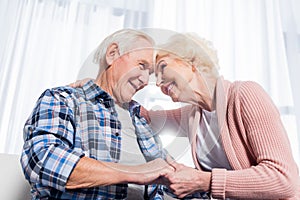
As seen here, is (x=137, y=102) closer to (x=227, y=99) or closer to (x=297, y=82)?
(x=227, y=99)

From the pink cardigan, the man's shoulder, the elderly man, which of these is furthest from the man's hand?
the man's shoulder

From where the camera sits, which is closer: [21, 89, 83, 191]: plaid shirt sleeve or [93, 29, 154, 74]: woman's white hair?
[21, 89, 83, 191]: plaid shirt sleeve

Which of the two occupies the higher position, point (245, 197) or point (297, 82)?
point (297, 82)

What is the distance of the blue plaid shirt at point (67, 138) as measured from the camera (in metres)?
0.66

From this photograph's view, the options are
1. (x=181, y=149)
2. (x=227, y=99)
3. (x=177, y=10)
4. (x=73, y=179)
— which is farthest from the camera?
(x=177, y=10)

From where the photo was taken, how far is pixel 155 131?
877mm

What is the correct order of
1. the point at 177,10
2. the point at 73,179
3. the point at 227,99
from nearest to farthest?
the point at 73,179 < the point at 227,99 < the point at 177,10

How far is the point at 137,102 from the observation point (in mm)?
863

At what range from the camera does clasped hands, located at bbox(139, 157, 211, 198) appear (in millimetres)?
718

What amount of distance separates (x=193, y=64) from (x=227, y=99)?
6.1 inches

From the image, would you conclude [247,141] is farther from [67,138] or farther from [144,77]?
[67,138]

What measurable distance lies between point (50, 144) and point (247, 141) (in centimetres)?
50

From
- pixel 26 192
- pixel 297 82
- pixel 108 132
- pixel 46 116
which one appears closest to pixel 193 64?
pixel 108 132

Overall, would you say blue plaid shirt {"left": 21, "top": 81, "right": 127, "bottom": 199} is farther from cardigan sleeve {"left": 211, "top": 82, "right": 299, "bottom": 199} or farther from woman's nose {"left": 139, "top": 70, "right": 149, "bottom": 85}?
cardigan sleeve {"left": 211, "top": 82, "right": 299, "bottom": 199}
